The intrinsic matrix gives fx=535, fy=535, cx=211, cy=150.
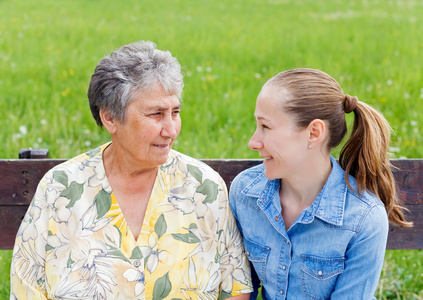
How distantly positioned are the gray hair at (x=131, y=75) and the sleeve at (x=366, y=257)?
91cm

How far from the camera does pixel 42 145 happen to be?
4.33 m

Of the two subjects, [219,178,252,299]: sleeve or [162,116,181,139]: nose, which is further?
[219,178,252,299]: sleeve

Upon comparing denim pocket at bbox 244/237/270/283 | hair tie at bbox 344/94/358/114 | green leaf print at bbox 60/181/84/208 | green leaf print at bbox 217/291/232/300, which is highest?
hair tie at bbox 344/94/358/114

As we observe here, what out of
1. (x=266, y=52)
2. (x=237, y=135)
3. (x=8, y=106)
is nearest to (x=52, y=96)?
(x=8, y=106)

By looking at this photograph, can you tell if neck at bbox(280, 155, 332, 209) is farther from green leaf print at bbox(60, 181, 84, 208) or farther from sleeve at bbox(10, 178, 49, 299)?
sleeve at bbox(10, 178, 49, 299)

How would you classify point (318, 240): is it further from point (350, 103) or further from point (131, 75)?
point (131, 75)

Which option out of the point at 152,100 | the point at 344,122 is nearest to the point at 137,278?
the point at 152,100

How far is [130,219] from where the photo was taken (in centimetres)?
222

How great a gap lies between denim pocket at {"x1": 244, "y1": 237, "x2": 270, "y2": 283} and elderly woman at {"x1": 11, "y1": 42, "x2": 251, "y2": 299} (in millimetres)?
63

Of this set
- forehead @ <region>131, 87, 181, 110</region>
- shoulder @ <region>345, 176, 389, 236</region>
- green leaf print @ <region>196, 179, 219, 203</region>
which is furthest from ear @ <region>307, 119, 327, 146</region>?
forehead @ <region>131, 87, 181, 110</region>

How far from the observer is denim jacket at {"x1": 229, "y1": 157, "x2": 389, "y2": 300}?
2.04 metres

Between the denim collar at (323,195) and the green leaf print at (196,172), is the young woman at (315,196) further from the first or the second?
the green leaf print at (196,172)

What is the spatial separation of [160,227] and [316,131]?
2.41ft

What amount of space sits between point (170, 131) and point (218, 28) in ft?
21.5
